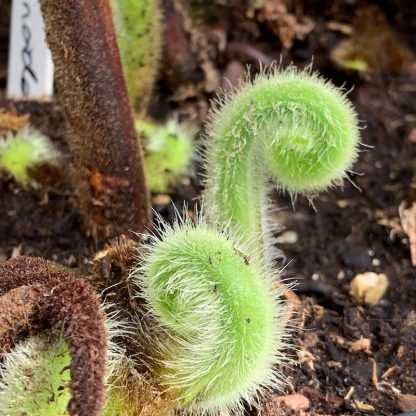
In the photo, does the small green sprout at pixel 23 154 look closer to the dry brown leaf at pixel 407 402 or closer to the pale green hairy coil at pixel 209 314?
the pale green hairy coil at pixel 209 314

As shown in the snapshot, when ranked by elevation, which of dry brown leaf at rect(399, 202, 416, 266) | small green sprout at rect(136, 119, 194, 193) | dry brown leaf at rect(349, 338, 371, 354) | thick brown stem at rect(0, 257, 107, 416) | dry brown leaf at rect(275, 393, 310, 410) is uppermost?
thick brown stem at rect(0, 257, 107, 416)

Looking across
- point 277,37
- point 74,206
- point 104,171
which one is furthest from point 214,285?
point 277,37

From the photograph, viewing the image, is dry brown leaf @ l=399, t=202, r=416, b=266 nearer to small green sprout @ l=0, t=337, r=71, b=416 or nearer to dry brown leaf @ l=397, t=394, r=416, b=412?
dry brown leaf @ l=397, t=394, r=416, b=412

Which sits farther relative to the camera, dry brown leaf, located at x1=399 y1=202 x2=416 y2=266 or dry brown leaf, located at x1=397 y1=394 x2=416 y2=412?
dry brown leaf, located at x1=399 y1=202 x2=416 y2=266

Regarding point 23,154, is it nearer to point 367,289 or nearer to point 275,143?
point 275,143

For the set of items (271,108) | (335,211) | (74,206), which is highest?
(271,108)

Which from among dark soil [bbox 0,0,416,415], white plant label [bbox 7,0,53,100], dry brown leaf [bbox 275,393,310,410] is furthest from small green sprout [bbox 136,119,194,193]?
dry brown leaf [bbox 275,393,310,410]

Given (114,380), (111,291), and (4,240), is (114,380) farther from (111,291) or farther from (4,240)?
(4,240)
